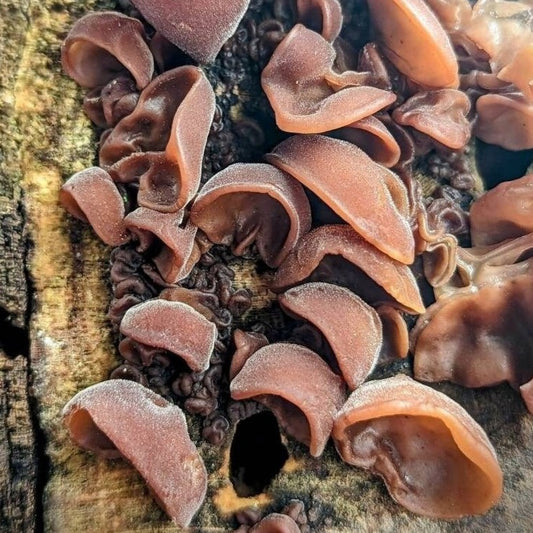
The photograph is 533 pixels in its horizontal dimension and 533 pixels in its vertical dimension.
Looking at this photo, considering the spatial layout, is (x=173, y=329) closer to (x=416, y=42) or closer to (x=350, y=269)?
(x=350, y=269)

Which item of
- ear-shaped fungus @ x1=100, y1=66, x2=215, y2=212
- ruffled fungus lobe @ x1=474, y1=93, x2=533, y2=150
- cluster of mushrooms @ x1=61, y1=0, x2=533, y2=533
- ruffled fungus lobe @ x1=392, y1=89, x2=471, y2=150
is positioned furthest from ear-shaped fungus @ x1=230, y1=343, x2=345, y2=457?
ruffled fungus lobe @ x1=474, y1=93, x2=533, y2=150

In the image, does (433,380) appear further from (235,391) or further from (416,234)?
(235,391)

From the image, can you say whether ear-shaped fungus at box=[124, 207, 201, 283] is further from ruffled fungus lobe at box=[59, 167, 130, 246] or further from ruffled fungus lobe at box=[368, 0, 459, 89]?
ruffled fungus lobe at box=[368, 0, 459, 89]

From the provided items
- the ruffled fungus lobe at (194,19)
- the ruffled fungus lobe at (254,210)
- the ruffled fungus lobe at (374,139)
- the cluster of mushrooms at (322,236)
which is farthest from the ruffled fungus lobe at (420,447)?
the ruffled fungus lobe at (194,19)

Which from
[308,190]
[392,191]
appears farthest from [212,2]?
[392,191]

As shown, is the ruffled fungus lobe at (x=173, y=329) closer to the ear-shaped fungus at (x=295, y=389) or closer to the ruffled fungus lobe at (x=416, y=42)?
the ear-shaped fungus at (x=295, y=389)

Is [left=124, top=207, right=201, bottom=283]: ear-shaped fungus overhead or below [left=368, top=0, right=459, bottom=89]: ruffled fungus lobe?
below

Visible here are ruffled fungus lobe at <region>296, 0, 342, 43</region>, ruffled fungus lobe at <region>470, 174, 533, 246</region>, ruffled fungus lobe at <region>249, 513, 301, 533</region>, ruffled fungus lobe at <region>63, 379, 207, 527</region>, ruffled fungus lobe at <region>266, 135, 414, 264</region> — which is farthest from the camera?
ruffled fungus lobe at <region>470, 174, 533, 246</region>
